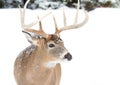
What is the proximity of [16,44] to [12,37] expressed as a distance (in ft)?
1.42

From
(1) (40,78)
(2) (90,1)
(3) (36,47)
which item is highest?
(3) (36,47)

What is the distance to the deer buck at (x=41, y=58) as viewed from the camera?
502cm

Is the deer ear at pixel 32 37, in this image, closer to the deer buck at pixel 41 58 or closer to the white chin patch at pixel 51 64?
the deer buck at pixel 41 58

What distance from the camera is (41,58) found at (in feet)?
17.1

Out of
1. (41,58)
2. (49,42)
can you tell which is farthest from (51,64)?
(49,42)

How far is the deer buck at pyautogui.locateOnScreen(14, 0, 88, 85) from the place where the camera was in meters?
5.02

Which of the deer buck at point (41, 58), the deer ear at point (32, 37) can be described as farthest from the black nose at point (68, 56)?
the deer ear at point (32, 37)

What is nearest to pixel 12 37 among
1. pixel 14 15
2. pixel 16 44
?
pixel 16 44

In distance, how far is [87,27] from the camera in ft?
32.5

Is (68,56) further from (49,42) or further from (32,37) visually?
(32,37)

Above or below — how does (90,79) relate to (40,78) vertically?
below

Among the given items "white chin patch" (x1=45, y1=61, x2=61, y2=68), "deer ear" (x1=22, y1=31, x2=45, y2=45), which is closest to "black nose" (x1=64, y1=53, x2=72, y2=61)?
"white chin patch" (x1=45, y1=61, x2=61, y2=68)

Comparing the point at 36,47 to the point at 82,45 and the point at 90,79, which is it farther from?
the point at 82,45

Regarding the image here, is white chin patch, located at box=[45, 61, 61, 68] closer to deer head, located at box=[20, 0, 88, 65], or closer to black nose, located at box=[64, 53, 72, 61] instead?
deer head, located at box=[20, 0, 88, 65]
